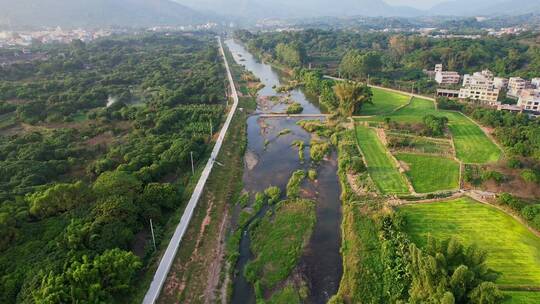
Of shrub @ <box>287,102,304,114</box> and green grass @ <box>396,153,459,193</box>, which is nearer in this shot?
green grass @ <box>396,153,459,193</box>

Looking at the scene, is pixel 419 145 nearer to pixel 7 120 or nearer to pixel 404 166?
pixel 404 166

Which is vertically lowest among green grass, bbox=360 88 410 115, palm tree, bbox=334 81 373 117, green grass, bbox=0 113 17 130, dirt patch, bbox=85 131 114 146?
dirt patch, bbox=85 131 114 146

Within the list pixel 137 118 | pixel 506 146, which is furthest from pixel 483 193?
pixel 137 118

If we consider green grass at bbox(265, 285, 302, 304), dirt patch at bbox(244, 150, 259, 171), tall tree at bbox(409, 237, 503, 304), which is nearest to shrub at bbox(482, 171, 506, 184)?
tall tree at bbox(409, 237, 503, 304)

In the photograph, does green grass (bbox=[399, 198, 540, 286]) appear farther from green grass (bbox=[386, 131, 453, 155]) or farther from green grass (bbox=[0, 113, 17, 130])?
green grass (bbox=[0, 113, 17, 130])

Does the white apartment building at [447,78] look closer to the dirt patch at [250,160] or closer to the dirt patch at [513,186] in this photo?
the dirt patch at [513,186]

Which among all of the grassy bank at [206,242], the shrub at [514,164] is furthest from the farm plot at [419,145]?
the grassy bank at [206,242]

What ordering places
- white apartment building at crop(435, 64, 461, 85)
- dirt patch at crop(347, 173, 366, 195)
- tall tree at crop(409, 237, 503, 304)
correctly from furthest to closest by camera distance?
white apartment building at crop(435, 64, 461, 85), dirt patch at crop(347, 173, 366, 195), tall tree at crop(409, 237, 503, 304)

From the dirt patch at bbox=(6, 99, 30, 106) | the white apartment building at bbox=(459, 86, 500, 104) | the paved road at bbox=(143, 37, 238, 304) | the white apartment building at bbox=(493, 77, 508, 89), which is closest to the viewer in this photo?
the paved road at bbox=(143, 37, 238, 304)

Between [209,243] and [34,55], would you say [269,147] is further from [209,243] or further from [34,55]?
[34,55]
